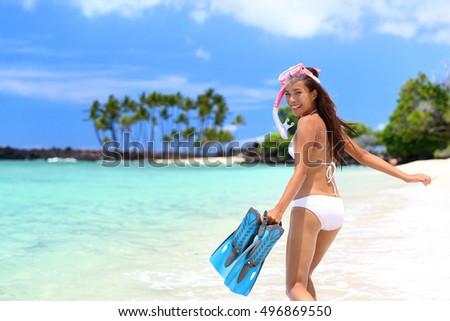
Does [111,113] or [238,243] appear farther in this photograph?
[111,113]

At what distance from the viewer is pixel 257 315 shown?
282 centimetres

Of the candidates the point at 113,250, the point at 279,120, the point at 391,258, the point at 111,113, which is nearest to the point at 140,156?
the point at 111,113

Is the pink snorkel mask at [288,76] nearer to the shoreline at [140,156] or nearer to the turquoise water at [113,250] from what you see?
the turquoise water at [113,250]

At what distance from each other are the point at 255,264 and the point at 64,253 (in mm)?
4567

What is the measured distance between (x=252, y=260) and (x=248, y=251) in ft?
0.17

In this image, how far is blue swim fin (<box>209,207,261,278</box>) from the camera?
2695mm

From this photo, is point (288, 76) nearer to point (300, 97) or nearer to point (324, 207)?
point (300, 97)

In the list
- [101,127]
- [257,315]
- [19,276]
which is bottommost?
[19,276]

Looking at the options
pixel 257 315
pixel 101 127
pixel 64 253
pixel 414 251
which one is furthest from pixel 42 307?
pixel 101 127

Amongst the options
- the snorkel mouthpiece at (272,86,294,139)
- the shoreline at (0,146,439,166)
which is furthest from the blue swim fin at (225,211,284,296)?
the shoreline at (0,146,439,166)

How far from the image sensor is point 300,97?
111 inches

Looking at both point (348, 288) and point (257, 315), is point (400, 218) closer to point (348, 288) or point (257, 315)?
point (348, 288)

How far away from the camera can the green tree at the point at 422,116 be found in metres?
40.8

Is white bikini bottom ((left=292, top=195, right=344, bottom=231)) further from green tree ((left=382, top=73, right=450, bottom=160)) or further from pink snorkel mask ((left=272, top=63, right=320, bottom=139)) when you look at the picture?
green tree ((left=382, top=73, right=450, bottom=160))
